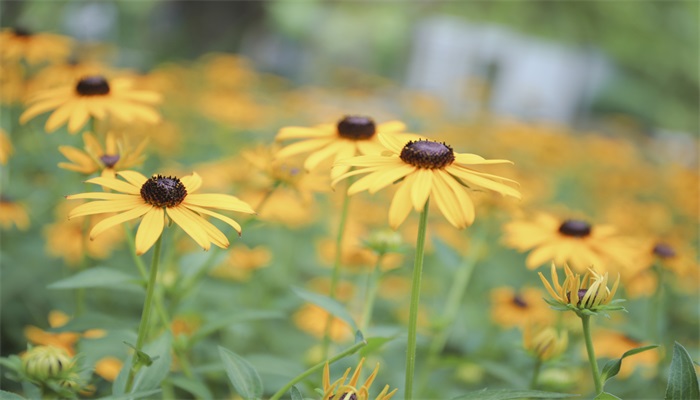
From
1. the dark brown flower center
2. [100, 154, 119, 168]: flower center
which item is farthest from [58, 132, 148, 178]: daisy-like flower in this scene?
the dark brown flower center

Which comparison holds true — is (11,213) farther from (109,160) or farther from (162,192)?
(162,192)

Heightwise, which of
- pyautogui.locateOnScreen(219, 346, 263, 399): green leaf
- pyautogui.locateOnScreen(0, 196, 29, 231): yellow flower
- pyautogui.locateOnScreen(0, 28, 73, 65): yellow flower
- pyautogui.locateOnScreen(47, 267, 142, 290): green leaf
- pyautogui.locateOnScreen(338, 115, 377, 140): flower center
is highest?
pyautogui.locateOnScreen(0, 28, 73, 65): yellow flower

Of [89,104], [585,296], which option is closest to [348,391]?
[585,296]

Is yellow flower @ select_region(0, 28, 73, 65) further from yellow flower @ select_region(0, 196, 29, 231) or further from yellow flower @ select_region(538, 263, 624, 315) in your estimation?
yellow flower @ select_region(538, 263, 624, 315)

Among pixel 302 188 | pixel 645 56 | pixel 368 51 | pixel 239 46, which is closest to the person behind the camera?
pixel 302 188

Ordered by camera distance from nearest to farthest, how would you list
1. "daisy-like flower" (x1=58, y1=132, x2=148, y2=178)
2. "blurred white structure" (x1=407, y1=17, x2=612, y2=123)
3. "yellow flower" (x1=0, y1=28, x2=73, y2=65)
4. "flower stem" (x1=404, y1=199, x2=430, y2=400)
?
"flower stem" (x1=404, y1=199, x2=430, y2=400)
"daisy-like flower" (x1=58, y1=132, x2=148, y2=178)
"yellow flower" (x1=0, y1=28, x2=73, y2=65)
"blurred white structure" (x1=407, y1=17, x2=612, y2=123)

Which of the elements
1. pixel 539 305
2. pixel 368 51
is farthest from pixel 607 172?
pixel 368 51

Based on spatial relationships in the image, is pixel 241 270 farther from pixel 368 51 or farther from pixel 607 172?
pixel 368 51
